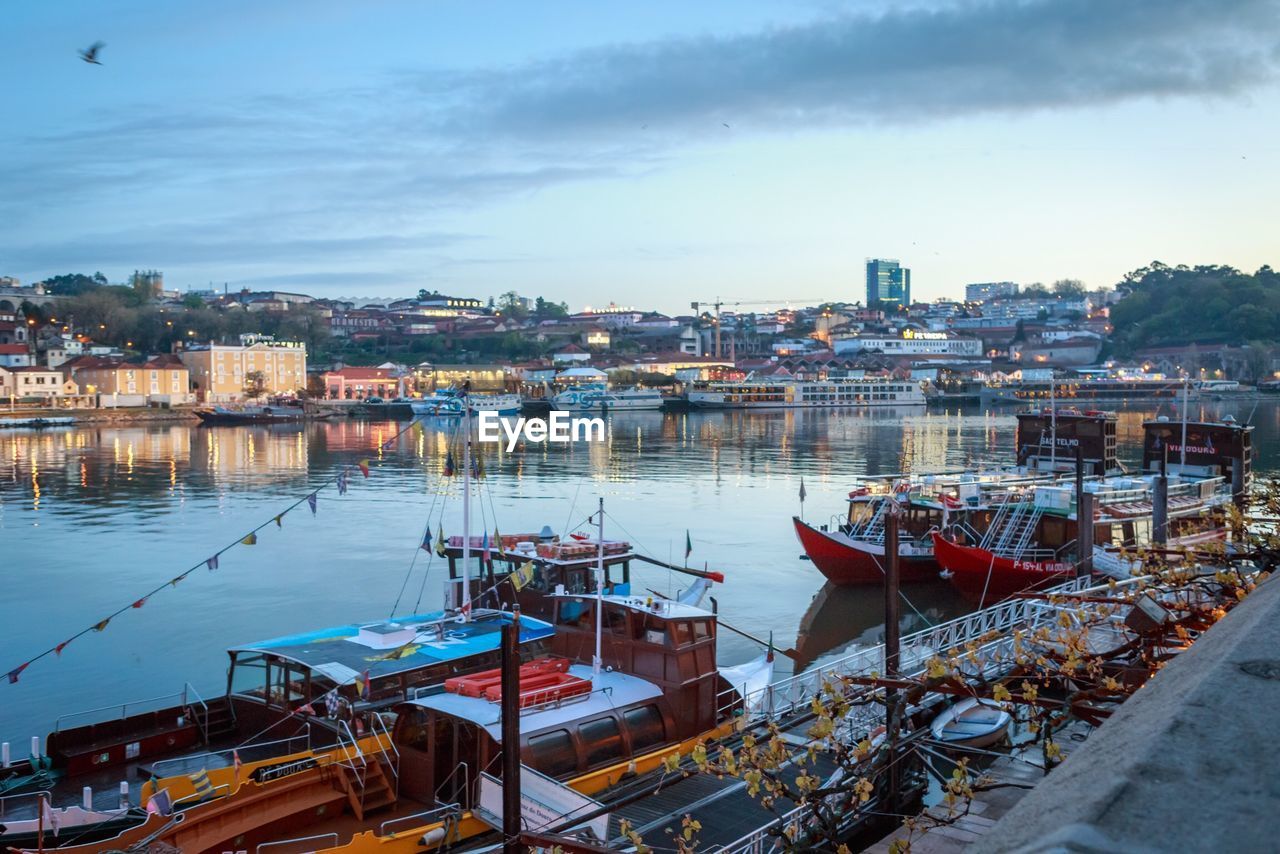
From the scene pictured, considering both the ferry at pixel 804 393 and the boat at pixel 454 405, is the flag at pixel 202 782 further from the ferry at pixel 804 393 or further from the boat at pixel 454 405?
the ferry at pixel 804 393

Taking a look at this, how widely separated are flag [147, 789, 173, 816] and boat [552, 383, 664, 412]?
67371 mm

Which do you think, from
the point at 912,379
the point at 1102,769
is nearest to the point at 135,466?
the point at 1102,769

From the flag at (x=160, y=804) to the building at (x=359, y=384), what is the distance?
72751mm

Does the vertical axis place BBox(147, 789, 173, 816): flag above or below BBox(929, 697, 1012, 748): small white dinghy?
above

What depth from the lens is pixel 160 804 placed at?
21.4ft

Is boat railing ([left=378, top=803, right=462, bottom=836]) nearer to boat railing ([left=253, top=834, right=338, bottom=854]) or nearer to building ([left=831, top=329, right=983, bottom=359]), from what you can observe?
boat railing ([left=253, top=834, right=338, bottom=854])

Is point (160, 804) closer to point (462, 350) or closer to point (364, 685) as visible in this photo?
point (364, 685)

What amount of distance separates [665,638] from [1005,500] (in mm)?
10908

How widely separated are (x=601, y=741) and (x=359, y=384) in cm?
7527

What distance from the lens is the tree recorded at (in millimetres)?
72075

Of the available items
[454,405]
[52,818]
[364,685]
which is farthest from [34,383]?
Result: [52,818]

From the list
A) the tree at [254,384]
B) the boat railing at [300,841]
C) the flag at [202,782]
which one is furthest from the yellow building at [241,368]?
the boat railing at [300,841]

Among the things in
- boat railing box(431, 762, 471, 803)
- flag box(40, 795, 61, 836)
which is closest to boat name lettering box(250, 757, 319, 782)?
boat railing box(431, 762, 471, 803)

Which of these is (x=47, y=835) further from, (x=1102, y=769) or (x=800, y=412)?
(x=800, y=412)
